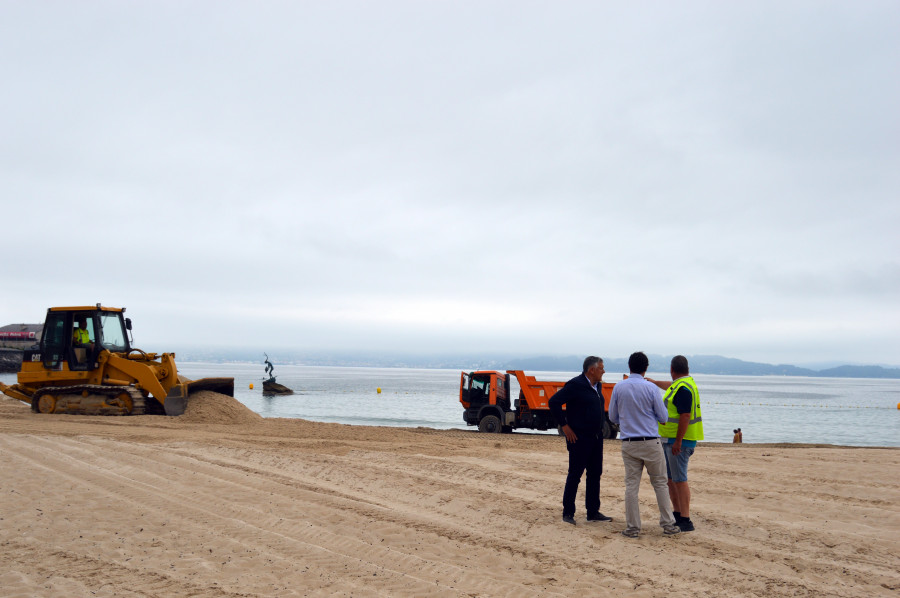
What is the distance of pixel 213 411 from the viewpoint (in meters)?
17.7

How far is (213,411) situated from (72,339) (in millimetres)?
4730

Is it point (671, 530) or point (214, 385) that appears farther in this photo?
point (214, 385)

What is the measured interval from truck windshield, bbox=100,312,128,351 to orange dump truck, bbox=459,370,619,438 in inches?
407

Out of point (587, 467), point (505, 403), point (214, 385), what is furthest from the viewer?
point (505, 403)

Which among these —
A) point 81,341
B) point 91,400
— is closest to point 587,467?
point 91,400

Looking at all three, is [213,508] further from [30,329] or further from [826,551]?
[30,329]

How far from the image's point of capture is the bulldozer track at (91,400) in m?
17.6

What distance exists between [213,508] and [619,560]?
440 centimetres

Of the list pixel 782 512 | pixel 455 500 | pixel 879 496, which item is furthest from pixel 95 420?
pixel 879 496

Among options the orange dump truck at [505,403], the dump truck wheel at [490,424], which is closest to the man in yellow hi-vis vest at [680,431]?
the orange dump truck at [505,403]

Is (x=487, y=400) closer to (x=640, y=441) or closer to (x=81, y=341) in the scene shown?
(x=81, y=341)

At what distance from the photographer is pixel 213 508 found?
702cm

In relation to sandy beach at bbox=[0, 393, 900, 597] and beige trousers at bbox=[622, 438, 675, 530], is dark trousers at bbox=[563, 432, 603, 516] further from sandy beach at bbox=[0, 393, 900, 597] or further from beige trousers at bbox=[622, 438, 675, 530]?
beige trousers at bbox=[622, 438, 675, 530]

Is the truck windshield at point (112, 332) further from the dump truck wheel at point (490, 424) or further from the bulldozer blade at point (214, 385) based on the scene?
the dump truck wheel at point (490, 424)
